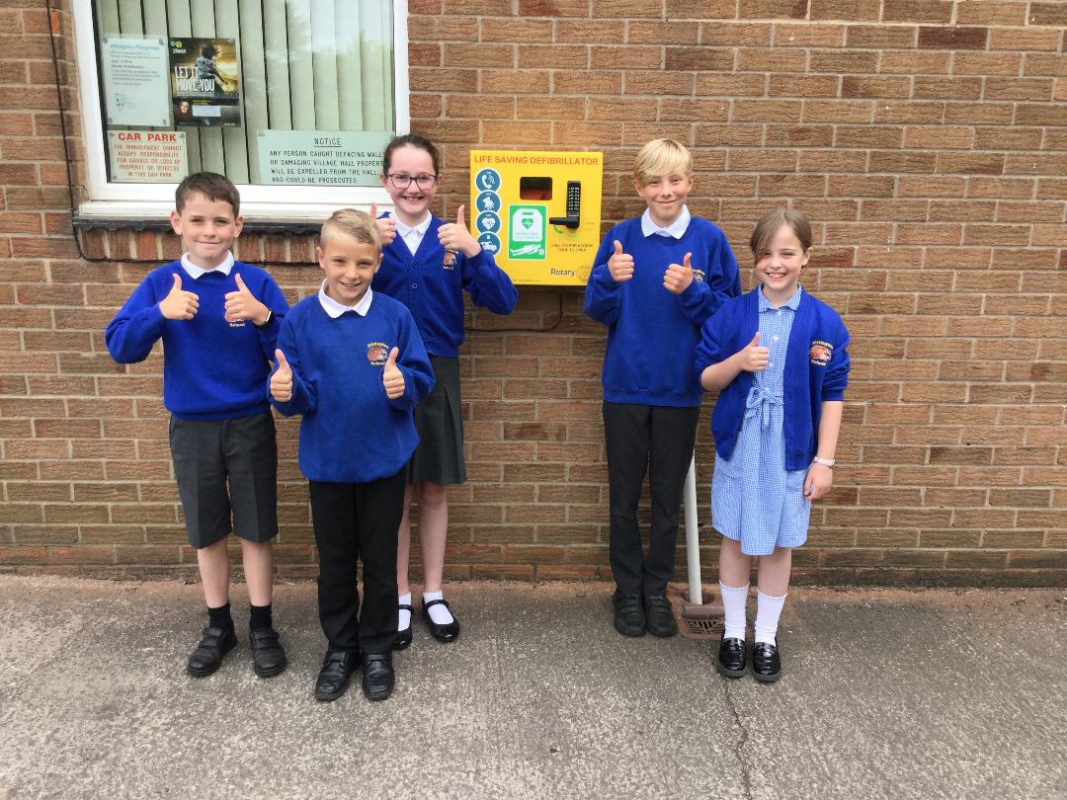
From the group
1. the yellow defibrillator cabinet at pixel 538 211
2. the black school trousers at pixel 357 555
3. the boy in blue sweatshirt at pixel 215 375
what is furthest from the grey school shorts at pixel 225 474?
the yellow defibrillator cabinet at pixel 538 211

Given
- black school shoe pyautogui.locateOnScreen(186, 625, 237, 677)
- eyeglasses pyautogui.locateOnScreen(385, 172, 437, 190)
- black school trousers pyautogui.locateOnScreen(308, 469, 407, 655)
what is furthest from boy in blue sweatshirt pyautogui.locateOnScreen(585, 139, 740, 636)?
black school shoe pyautogui.locateOnScreen(186, 625, 237, 677)

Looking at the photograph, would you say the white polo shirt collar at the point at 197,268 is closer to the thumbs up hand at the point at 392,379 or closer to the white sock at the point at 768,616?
the thumbs up hand at the point at 392,379

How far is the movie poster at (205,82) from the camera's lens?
11.6 feet

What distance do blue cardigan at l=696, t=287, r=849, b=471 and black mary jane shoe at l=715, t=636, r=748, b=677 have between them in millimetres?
701

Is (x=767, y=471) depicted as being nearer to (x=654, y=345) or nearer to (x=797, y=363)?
(x=797, y=363)

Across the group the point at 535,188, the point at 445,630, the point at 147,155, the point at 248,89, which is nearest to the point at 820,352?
the point at 535,188

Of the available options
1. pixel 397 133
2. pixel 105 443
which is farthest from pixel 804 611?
pixel 105 443

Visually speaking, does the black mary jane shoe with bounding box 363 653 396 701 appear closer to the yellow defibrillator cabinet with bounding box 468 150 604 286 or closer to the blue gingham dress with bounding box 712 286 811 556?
the blue gingham dress with bounding box 712 286 811 556

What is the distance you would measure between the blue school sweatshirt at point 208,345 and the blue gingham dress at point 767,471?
5.45ft

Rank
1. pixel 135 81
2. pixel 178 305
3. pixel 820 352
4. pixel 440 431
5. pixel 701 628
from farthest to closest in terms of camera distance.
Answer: pixel 135 81 → pixel 701 628 → pixel 440 431 → pixel 820 352 → pixel 178 305

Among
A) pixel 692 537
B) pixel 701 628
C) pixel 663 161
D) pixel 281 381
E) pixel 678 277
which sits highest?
pixel 663 161

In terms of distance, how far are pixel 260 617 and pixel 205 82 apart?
7.41 feet

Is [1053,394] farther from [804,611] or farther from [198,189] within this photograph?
[198,189]

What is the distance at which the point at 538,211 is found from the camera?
3.29 meters
